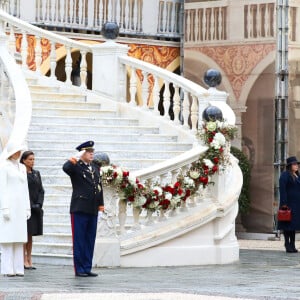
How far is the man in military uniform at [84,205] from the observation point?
1619 cm

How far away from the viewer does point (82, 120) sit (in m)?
21.3

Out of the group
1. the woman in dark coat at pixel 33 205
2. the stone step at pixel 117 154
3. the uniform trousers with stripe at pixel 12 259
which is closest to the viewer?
the uniform trousers with stripe at pixel 12 259

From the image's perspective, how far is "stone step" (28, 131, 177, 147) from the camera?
2062cm

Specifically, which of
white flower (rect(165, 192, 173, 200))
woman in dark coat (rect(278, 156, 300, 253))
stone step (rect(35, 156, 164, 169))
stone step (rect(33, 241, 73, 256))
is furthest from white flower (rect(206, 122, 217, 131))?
woman in dark coat (rect(278, 156, 300, 253))

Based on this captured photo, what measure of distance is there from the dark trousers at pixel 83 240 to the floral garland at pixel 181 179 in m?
1.00

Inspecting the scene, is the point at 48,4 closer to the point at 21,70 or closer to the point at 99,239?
the point at 21,70

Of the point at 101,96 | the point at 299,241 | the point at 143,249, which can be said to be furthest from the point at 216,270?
the point at 299,241

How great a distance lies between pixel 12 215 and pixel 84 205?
2.57ft

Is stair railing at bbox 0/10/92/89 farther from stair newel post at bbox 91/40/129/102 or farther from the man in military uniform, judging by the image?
the man in military uniform

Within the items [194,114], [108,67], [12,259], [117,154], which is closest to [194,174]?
[117,154]

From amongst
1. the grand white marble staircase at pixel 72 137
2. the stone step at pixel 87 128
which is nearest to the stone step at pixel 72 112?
the grand white marble staircase at pixel 72 137

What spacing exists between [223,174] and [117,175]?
226 centimetres

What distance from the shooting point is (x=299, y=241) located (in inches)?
1033

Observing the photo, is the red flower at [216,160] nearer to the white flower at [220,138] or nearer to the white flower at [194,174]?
the white flower at [220,138]
